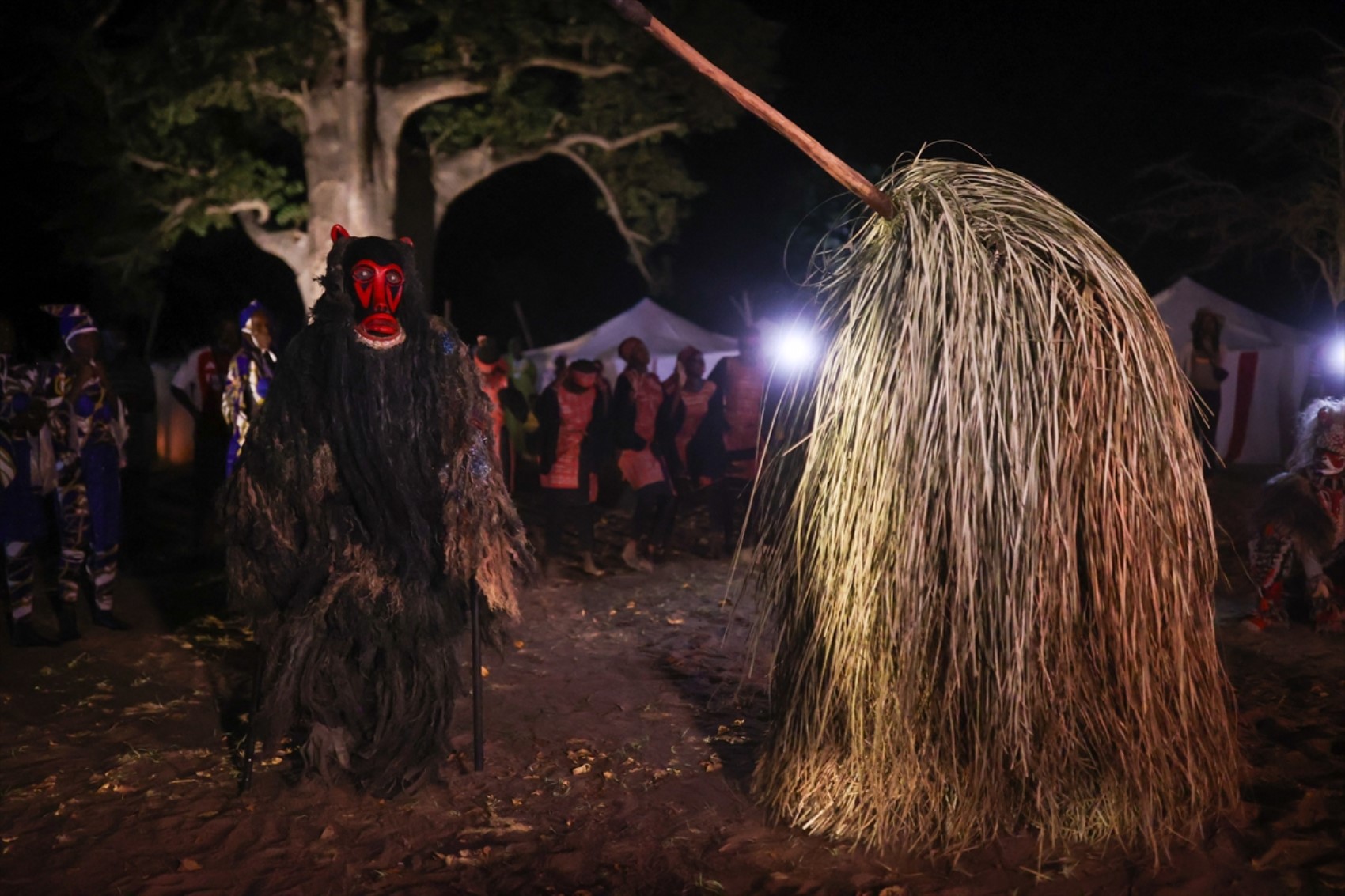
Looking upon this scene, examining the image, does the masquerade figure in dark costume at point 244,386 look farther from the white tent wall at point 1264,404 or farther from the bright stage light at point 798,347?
the white tent wall at point 1264,404

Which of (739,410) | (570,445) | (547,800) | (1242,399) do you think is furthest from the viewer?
(1242,399)

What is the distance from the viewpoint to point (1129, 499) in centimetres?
439

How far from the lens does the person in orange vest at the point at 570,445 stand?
988cm

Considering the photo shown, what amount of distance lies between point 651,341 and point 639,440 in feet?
31.0

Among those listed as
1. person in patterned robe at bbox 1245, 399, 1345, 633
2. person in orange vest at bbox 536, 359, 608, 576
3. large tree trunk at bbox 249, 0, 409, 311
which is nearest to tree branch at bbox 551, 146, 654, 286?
large tree trunk at bbox 249, 0, 409, 311

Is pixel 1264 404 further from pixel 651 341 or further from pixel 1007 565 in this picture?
pixel 1007 565

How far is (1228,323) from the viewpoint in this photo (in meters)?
17.0

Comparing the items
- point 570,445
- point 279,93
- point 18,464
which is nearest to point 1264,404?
point 570,445

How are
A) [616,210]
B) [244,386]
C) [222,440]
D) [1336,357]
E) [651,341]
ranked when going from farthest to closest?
[651,341]
[616,210]
[222,440]
[1336,357]
[244,386]

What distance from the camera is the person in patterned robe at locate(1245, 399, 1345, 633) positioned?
7352 millimetres

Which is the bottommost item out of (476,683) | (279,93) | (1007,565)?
(476,683)

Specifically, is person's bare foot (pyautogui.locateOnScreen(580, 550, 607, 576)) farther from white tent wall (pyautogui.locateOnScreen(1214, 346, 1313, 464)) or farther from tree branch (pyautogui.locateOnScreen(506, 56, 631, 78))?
white tent wall (pyautogui.locateOnScreen(1214, 346, 1313, 464))

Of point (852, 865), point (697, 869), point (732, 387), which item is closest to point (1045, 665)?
point (852, 865)

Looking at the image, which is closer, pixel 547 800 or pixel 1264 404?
pixel 547 800
